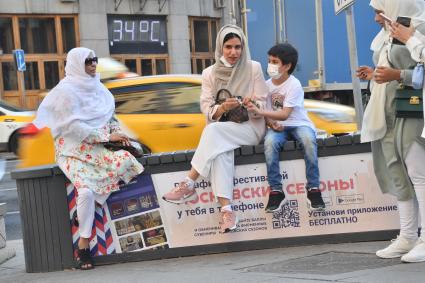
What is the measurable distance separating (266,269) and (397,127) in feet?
4.72

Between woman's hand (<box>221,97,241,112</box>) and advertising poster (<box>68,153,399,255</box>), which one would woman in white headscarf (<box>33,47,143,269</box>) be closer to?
advertising poster (<box>68,153,399,255</box>)

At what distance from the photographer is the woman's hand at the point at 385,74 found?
205 inches

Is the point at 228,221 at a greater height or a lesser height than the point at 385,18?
lesser

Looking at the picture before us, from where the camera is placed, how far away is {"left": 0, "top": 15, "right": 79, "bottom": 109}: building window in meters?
28.5

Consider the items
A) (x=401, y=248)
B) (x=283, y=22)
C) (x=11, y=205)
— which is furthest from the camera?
(x=283, y=22)

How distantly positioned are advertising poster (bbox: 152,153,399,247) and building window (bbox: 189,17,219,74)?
2621 centimetres

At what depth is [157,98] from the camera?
416 inches

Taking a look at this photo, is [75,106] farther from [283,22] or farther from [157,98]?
[283,22]

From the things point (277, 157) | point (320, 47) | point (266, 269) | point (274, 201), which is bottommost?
point (266, 269)

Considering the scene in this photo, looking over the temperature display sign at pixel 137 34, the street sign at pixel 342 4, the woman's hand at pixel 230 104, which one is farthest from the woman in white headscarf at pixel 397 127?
the temperature display sign at pixel 137 34

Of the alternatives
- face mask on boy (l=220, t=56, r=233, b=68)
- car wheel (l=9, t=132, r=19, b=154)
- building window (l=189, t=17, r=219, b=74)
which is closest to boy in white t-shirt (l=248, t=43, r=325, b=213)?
face mask on boy (l=220, t=56, r=233, b=68)

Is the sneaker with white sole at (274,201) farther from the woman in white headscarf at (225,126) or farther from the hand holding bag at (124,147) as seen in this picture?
the hand holding bag at (124,147)

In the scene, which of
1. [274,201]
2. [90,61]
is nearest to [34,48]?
[90,61]

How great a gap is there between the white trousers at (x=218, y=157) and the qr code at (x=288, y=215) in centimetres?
48
